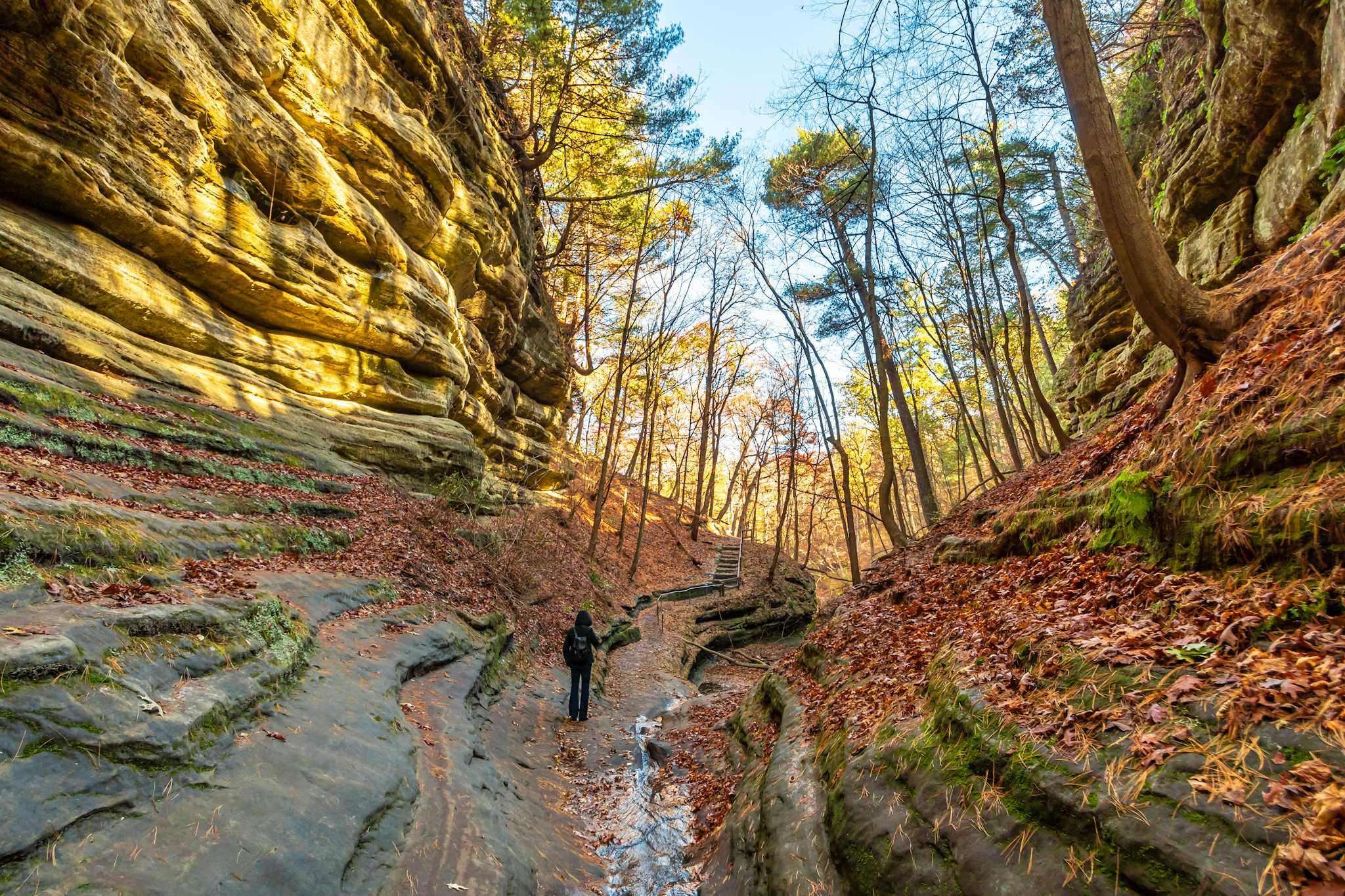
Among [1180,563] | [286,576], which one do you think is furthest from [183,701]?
[1180,563]

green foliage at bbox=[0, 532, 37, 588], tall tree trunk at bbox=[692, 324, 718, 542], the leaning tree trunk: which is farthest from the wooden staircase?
green foliage at bbox=[0, 532, 37, 588]

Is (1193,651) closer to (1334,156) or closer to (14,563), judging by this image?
(1334,156)

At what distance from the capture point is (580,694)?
9.81 metres

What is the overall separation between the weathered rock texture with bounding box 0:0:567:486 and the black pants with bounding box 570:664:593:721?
706cm

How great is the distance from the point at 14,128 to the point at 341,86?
7.24 meters

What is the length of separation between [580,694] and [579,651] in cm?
78

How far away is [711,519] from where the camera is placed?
39875 mm

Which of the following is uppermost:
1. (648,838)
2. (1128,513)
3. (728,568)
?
(728,568)

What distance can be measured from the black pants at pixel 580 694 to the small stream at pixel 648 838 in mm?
1538

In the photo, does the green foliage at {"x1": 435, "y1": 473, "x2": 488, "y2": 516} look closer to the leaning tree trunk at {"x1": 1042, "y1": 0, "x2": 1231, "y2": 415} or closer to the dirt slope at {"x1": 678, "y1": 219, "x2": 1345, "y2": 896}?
the dirt slope at {"x1": 678, "y1": 219, "x2": 1345, "y2": 896}

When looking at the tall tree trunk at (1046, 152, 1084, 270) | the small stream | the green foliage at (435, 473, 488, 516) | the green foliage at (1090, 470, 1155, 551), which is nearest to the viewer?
the green foliage at (1090, 470, 1155, 551)

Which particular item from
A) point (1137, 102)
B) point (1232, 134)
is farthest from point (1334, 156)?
point (1137, 102)

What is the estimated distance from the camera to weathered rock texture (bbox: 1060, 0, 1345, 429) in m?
7.04

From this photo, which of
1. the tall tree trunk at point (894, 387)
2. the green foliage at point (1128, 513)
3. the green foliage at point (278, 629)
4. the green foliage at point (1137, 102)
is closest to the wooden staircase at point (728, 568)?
the tall tree trunk at point (894, 387)
